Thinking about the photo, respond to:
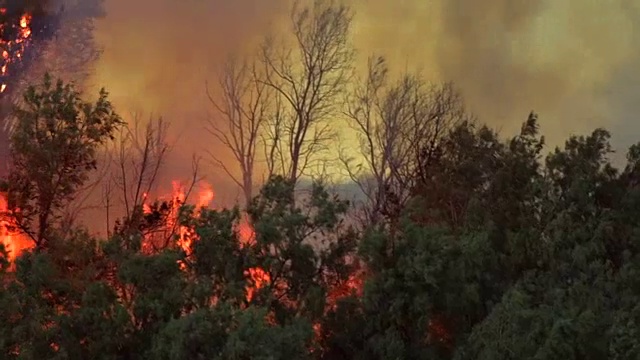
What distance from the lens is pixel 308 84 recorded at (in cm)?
1280

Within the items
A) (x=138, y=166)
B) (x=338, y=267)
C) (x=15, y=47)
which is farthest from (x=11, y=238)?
(x=338, y=267)

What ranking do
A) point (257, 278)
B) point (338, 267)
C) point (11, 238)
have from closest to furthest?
1. point (257, 278)
2. point (338, 267)
3. point (11, 238)

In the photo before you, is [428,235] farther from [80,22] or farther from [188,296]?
[80,22]

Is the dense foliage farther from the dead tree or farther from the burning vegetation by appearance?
the dead tree

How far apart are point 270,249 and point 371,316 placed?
41.9 inches

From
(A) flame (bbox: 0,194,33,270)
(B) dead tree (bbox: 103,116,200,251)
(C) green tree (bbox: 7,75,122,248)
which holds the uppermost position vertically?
(B) dead tree (bbox: 103,116,200,251)

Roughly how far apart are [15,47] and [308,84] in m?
4.67

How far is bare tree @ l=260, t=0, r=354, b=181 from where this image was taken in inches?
496

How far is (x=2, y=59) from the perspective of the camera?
1057 cm

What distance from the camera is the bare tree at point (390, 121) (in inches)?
487

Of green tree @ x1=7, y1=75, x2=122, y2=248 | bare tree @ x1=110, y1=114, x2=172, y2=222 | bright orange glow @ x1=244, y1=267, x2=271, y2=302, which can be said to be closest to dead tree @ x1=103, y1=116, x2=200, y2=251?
bare tree @ x1=110, y1=114, x2=172, y2=222

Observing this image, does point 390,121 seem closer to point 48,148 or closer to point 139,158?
point 139,158

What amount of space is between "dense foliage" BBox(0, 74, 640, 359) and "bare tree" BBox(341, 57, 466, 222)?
520cm

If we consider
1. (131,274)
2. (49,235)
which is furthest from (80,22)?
(131,274)
